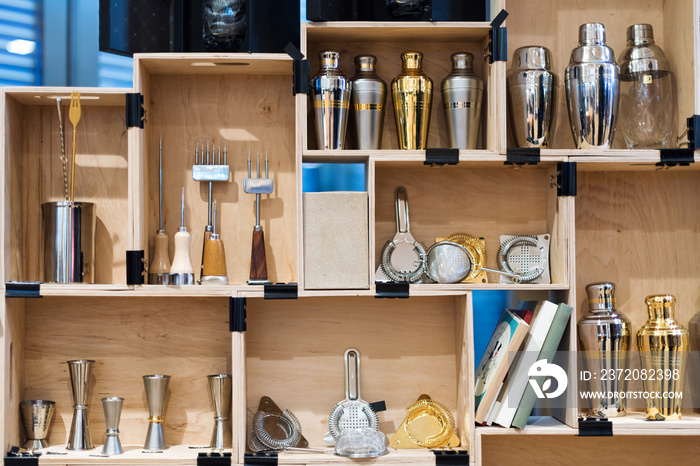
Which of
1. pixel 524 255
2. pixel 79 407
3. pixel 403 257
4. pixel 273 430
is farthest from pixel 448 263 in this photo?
pixel 79 407

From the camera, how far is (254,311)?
2488mm

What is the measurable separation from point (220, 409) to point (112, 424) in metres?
0.32

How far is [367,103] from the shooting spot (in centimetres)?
236

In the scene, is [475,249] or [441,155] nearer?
[441,155]

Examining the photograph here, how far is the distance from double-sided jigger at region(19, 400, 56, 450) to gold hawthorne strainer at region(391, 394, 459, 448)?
1069 millimetres

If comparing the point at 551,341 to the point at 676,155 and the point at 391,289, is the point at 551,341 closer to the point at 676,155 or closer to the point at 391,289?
the point at 391,289

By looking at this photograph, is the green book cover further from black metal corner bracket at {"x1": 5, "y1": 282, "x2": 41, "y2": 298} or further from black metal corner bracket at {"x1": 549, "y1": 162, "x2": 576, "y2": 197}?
black metal corner bracket at {"x1": 5, "y1": 282, "x2": 41, "y2": 298}

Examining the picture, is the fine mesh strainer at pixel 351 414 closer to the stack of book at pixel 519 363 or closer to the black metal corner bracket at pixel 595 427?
the stack of book at pixel 519 363

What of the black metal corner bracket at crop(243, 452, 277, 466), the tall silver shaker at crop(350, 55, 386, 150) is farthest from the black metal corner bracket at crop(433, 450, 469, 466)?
the tall silver shaker at crop(350, 55, 386, 150)

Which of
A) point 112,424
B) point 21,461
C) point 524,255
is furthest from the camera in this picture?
point 524,255

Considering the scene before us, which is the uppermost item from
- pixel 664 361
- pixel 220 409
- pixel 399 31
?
pixel 399 31

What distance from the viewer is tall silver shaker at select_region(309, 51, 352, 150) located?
2.31 m

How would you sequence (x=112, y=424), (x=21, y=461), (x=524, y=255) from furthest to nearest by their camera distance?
(x=524, y=255) → (x=112, y=424) → (x=21, y=461)

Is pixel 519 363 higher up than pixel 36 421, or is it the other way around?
pixel 519 363
